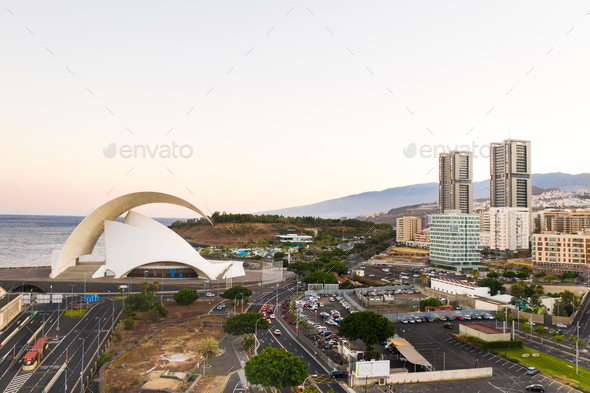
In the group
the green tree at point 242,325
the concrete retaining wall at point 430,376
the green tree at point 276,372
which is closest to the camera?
the green tree at point 276,372

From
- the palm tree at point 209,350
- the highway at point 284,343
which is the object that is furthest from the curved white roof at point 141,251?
the palm tree at point 209,350

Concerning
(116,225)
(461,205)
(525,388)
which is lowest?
(525,388)

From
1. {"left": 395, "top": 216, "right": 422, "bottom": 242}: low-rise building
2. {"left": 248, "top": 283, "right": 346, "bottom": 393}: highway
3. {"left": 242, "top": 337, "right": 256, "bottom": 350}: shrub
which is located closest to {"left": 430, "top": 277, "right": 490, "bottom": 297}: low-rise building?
{"left": 248, "top": 283, "right": 346, "bottom": 393}: highway

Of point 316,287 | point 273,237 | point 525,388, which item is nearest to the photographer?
point 525,388

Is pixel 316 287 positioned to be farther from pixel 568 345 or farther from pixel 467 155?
pixel 467 155

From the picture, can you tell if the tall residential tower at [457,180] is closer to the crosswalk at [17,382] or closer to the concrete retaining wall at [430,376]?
the concrete retaining wall at [430,376]

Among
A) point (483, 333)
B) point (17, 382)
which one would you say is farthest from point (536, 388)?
point (17, 382)

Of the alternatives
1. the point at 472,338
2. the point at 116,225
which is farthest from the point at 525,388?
the point at 116,225

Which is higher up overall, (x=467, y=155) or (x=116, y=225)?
(x=467, y=155)

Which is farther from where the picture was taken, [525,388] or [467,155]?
[467,155]
